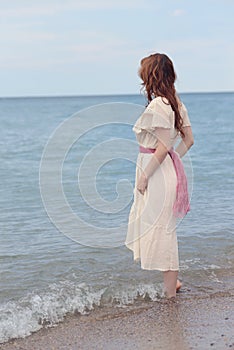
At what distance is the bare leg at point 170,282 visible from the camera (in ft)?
17.0

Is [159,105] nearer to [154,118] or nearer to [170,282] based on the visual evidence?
[154,118]

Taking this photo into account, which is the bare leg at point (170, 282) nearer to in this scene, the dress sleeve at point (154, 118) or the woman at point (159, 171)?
the woman at point (159, 171)

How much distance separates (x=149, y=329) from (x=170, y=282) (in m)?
0.69

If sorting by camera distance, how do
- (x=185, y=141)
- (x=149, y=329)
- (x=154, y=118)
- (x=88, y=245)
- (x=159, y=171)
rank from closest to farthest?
(x=149, y=329), (x=154, y=118), (x=159, y=171), (x=185, y=141), (x=88, y=245)

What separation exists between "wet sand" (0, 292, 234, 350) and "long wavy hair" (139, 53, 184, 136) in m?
1.38

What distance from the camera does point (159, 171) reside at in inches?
196

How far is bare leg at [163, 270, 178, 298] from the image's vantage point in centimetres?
517

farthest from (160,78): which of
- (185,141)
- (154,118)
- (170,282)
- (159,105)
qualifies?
(170,282)

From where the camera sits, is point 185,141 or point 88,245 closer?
point 185,141

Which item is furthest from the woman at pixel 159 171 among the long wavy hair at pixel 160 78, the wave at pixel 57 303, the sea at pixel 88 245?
the wave at pixel 57 303

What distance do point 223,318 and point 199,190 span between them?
20.6 ft

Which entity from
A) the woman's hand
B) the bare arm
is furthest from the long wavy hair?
the woman's hand

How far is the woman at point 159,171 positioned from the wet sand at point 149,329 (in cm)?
33

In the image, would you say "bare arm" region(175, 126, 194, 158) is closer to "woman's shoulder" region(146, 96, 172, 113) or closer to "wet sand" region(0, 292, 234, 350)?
"woman's shoulder" region(146, 96, 172, 113)
